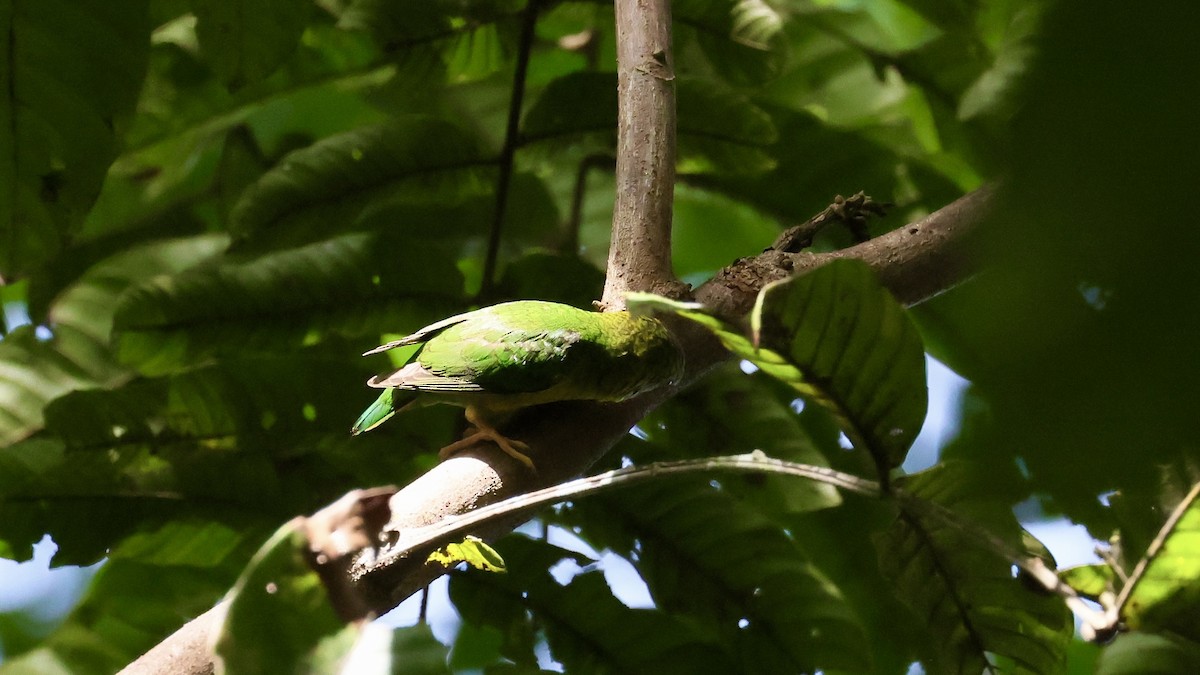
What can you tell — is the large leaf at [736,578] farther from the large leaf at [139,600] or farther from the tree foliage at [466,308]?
the large leaf at [139,600]

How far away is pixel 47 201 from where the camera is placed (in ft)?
5.05

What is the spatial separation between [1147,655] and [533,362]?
66cm

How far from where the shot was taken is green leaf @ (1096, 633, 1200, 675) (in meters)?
0.83

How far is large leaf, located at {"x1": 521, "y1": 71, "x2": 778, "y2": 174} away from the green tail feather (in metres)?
0.80

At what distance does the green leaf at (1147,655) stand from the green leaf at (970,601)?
0.15 metres

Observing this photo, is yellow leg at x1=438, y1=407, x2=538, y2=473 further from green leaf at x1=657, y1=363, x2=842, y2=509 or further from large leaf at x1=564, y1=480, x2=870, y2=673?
green leaf at x1=657, y1=363, x2=842, y2=509

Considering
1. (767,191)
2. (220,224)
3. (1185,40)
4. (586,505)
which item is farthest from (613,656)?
(220,224)

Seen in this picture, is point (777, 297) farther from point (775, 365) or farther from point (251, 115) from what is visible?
point (251, 115)

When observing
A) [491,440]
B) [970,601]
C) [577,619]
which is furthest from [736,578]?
[491,440]

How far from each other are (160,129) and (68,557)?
1.12 m

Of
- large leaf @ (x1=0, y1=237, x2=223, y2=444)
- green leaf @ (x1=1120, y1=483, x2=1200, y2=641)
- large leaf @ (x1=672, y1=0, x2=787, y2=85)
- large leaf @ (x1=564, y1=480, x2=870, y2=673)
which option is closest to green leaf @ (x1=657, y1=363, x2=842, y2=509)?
large leaf @ (x1=564, y1=480, x2=870, y2=673)

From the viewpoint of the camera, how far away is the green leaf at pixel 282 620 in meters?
0.72

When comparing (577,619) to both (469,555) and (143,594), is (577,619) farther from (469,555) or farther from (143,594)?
(143,594)

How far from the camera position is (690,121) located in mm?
1774
